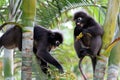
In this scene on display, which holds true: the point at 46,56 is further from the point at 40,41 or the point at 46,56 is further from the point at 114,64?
the point at 114,64

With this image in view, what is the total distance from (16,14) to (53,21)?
389 mm

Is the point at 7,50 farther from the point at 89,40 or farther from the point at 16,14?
the point at 89,40

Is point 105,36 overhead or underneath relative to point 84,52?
overhead

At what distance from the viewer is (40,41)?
12.8 ft

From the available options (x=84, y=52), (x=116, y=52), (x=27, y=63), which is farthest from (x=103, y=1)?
(x=27, y=63)

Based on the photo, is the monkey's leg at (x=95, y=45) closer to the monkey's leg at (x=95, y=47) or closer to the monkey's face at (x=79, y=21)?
the monkey's leg at (x=95, y=47)

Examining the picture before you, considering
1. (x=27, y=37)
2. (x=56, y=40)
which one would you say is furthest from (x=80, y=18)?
(x=27, y=37)

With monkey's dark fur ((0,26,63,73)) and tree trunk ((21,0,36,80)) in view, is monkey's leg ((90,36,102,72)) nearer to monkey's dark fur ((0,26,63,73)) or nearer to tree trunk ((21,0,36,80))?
monkey's dark fur ((0,26,63,73))

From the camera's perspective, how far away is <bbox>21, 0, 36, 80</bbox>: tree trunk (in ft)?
6.59

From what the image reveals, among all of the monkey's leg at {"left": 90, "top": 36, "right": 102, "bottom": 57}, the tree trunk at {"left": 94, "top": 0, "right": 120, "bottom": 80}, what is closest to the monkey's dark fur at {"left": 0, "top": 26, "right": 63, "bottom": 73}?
the monkey's leg at {"left": 90, "top": 36, "right": 102, "bottom": 57}

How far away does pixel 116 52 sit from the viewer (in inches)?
93.4

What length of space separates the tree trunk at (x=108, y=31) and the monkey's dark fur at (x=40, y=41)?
105 cm

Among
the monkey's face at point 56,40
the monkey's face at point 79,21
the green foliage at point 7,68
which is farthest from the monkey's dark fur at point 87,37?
the green foliage at point 7,68

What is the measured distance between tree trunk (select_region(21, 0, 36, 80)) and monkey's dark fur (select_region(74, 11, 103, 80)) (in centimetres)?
81
